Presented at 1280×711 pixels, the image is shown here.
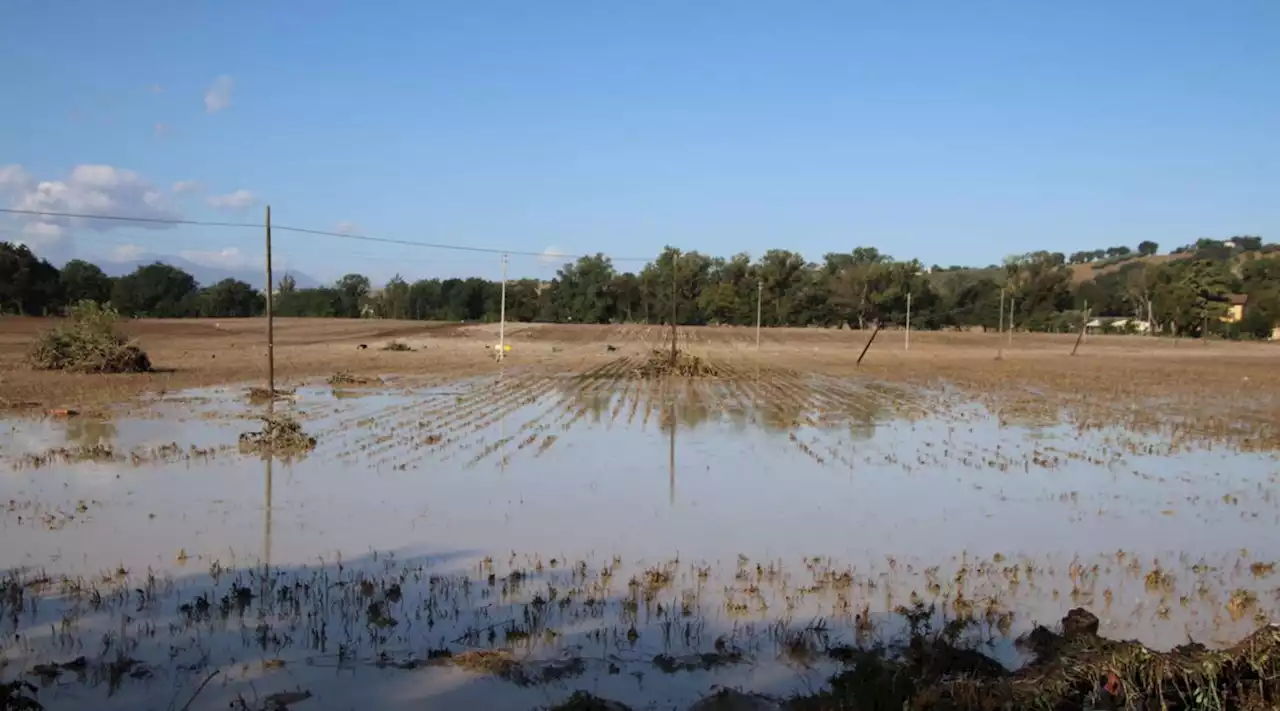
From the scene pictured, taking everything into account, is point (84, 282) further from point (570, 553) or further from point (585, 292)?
point (570, 553)

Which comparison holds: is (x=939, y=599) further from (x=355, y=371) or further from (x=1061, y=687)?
(x=355, y=371)

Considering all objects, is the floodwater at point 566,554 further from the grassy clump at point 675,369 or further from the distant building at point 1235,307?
the distant building at point 1235,307

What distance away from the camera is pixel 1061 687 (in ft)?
16.6

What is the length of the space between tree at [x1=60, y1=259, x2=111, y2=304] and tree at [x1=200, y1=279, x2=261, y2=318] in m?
8.60

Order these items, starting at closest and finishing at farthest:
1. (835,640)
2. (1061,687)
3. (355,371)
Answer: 1. (1061,687)
2. (835,640)
3. (355,371)

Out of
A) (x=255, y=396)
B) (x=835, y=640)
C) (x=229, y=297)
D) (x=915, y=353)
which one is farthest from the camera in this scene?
(x=229, y=297)

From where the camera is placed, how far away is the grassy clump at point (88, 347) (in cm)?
2844

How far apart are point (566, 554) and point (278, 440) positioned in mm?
8135

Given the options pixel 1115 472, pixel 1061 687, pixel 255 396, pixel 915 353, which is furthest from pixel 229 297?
pixel 1061 687

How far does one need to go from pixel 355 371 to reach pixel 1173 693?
30815 millimetres

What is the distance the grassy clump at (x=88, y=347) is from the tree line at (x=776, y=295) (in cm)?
5658

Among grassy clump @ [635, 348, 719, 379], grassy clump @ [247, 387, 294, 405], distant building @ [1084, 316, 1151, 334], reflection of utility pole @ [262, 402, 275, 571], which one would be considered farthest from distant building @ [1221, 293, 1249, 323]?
reflection of utility pole @ [262, 402, 275, 571]

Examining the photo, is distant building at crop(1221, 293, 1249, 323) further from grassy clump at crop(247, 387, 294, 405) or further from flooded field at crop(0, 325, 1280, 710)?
Result: grassy clump at crop(247, 387, 294, 405)

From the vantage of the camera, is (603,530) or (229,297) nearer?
(603,530)
